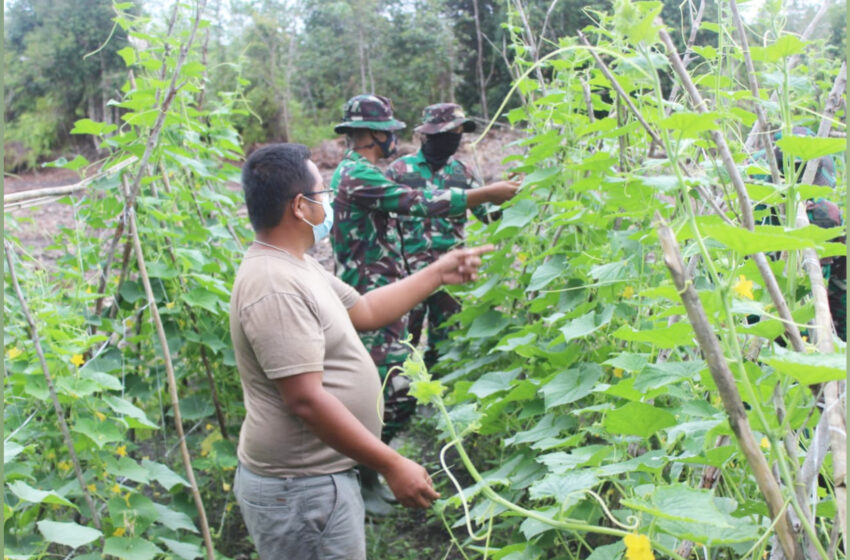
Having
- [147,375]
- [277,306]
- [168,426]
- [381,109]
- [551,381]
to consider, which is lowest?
[168,426]

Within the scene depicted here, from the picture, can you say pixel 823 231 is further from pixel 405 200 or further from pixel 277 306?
pixel 405 200

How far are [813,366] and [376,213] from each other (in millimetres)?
2876

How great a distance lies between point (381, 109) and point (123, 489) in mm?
1973

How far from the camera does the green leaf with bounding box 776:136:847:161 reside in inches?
44.8

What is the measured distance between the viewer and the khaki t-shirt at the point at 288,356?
1.92m

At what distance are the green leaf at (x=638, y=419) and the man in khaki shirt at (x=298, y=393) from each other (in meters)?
0.70

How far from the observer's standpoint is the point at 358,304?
2504 millimetres

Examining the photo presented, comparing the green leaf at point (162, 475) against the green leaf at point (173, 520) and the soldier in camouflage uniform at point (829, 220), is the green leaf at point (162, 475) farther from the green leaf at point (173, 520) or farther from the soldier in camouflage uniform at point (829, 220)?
the soldier in camouflage uniform at point (829, 220)

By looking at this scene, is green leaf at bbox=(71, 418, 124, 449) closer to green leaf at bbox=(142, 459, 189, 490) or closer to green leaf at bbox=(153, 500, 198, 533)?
green leaf at bbox=(142, 459, 189, 490)

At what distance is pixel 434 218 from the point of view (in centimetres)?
390

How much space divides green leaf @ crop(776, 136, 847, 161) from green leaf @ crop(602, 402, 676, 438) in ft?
1.53

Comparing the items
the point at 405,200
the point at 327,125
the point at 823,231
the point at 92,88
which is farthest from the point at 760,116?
the point at 92,88

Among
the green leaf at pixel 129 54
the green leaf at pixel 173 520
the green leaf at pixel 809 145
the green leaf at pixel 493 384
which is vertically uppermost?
the green leaf at pixel 129 54

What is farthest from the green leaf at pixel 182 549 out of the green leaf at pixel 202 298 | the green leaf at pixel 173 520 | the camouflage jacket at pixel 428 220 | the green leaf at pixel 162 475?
the camouflage jacket at pixel 428 220
